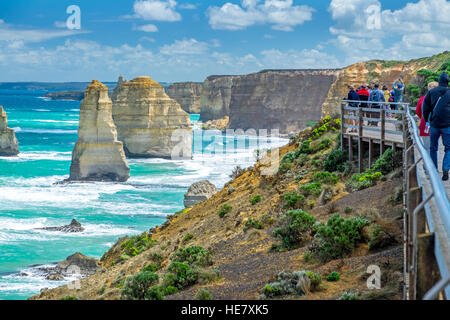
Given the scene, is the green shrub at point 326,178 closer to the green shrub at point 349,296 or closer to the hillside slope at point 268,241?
the hillside slope at point 268,241

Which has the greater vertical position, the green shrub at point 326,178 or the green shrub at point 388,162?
the green shrub at point 388,162

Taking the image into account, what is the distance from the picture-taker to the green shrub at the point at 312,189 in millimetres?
15852

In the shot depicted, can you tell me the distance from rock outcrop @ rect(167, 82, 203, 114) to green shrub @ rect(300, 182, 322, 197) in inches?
6100

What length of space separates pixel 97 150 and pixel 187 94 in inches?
4615

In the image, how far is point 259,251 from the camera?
12.1 metres

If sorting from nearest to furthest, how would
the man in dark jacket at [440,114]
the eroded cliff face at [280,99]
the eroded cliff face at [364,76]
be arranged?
1. the man in dark jacket at [440,114]
2. the eroded cliff face at [364,76]
3. the eroded cliff face at [280,99]

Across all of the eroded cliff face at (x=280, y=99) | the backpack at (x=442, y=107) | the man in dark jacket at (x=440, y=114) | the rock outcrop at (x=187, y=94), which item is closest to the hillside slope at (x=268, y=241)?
the man in dark jacket at (x=440, y=114)

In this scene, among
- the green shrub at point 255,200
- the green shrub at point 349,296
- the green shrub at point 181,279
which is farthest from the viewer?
the green shrub at point 255,200

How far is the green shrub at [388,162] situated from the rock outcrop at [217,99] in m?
133

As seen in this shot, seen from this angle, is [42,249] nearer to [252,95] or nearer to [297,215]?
[297,215]

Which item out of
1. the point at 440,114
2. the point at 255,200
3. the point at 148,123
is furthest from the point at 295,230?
the point at 148,123

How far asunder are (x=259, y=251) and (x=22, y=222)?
89.4 feet

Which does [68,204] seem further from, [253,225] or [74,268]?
[253,225]
